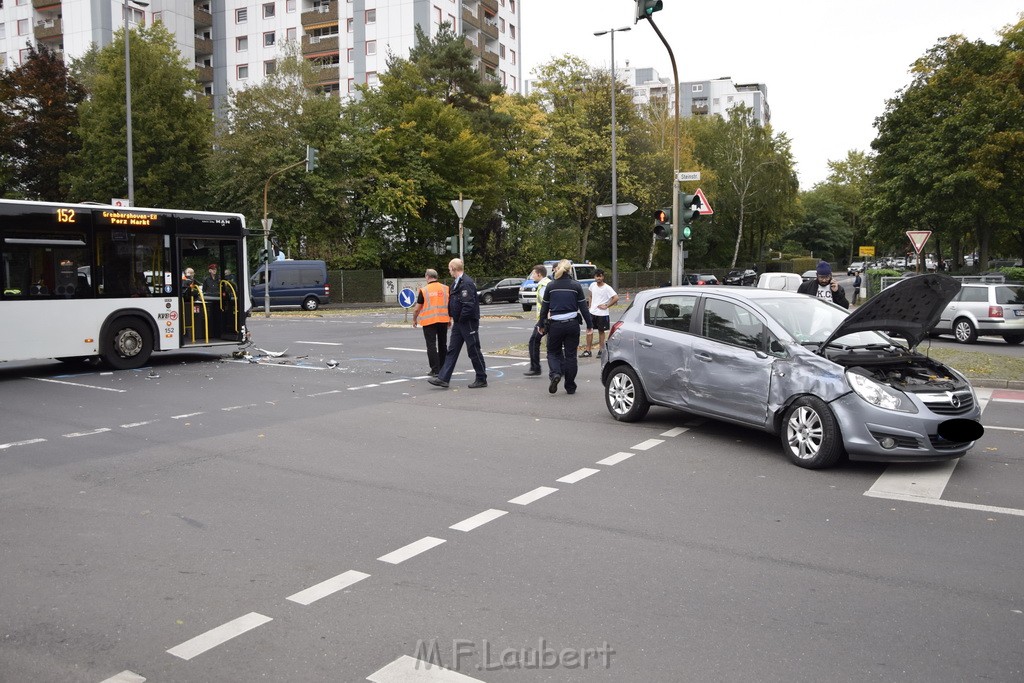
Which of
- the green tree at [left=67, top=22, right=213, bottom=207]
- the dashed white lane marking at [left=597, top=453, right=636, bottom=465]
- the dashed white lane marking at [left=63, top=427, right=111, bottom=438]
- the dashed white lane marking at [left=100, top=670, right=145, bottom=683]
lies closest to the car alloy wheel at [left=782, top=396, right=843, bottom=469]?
the dashed white lane marking at [left=597, top=453, right=636, bottom=465]

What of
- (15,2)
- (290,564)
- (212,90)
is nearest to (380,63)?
(212,90)

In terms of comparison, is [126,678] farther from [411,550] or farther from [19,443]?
[19,443]

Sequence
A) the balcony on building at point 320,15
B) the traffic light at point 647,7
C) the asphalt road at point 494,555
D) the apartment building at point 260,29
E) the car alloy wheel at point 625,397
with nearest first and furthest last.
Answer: the asphalt road at point 494,555 → the car alloy wheel at point 625,397 → the traffic light at point 647,7 → the apartment building at point 260,29 → the balcony on building at point 320,15

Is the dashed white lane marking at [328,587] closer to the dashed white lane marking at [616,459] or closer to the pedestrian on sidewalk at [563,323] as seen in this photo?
the dashed white lane marking at [616,459]

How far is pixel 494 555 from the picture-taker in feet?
16.7

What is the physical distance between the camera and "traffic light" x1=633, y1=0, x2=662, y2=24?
14.9 meters

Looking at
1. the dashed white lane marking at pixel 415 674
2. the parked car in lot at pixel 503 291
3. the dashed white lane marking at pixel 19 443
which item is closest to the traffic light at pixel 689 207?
the dashed white lane marking at pixel 19 443

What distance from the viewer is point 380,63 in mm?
61000

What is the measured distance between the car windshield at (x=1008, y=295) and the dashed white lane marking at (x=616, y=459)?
16.7 m

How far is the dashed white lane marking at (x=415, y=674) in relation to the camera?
11.6 feet

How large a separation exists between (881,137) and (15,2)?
6153 centimetres

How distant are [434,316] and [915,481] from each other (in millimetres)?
8044

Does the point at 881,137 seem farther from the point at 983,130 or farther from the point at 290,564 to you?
the point at 290,564

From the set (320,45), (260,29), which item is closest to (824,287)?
(320,45)
